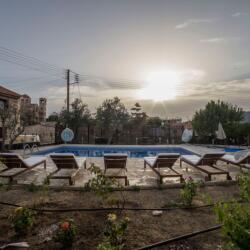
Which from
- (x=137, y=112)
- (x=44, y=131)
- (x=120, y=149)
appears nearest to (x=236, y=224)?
(x=120, y=149)

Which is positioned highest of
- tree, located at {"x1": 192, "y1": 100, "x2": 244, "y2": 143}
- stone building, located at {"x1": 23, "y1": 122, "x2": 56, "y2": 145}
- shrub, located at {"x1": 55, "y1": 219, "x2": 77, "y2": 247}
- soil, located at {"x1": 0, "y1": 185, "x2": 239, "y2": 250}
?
tree, located at {"x1": 192, "y1": 100, "x2": 244, "y2": 143}

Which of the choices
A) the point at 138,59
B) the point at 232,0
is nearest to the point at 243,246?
the point at 232,0

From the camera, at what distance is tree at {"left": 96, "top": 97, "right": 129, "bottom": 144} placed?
21.5m

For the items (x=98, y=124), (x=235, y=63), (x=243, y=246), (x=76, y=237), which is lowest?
(x=76, y=237)

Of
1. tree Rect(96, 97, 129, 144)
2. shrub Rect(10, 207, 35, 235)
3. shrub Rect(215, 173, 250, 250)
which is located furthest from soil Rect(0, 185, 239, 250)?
tree Rect(96, 97, 129, 144)

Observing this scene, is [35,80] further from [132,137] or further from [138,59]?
[138,59]

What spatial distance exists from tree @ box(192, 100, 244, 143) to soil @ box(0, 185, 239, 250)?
15639 mm

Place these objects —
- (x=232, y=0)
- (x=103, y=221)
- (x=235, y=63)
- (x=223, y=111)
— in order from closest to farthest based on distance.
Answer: (x=103, y=221) < (x=232, y=0) < (x=235, y=63) < (x=223, y=111)

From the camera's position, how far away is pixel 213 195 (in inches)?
207

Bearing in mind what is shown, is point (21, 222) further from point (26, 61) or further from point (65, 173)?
point (26, 61)

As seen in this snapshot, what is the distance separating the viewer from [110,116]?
70.7 feet

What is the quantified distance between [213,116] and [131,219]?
18642mm

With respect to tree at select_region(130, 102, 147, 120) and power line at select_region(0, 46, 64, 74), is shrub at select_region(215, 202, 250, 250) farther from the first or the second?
tree at select_region(130, 102, 147, 120)

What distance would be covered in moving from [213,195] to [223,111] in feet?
56.0
